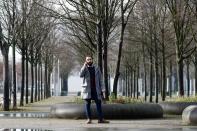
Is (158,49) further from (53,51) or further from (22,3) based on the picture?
(53,51)

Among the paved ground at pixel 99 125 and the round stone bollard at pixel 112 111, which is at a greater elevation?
the round stone bollard at pixel 112 111

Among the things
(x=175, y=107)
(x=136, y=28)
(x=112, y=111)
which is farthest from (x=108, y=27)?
(x=136, y=28)

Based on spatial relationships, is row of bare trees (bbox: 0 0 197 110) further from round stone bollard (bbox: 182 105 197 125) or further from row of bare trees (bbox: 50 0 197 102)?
round stone bollard (bbox: 182 105 197 125)

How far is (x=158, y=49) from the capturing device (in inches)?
1689

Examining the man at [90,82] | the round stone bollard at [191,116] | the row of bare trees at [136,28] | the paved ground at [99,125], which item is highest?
the row of bare trees at [136,28]

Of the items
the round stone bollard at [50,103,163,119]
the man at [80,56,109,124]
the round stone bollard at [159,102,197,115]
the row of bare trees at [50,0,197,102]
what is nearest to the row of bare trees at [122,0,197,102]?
the row of bare trees at [50,0,197,102]

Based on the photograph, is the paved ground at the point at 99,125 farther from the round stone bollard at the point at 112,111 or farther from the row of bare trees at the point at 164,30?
the row of bare trees at the point at 164,30

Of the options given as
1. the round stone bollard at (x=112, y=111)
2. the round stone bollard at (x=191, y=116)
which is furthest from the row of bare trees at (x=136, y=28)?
the round stone bollard at (x=191, y=116)

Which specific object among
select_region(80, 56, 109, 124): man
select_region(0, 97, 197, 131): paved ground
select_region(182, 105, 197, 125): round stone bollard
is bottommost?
select_region(0, 97, 197, 131): paved ground

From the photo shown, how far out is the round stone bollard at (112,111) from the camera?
18438mm

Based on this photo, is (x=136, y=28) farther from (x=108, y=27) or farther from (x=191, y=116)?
(x=191, y=116)

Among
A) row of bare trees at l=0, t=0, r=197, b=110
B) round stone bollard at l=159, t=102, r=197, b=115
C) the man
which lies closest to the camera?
the man

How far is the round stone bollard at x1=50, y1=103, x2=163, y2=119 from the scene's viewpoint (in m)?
18.4

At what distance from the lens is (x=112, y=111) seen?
1850 centimetres
